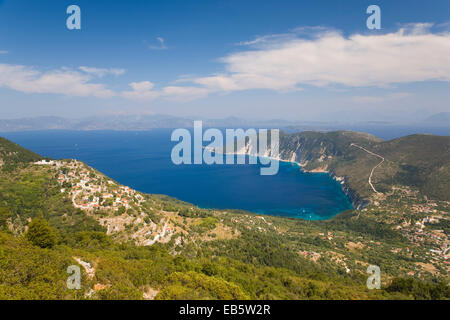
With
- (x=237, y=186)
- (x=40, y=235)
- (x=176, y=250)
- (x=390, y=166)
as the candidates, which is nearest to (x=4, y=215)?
(x=40, y=235)

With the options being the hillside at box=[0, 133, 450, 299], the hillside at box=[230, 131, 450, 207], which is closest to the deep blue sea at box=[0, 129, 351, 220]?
the hillside at box=[230, 131, 450, 207]

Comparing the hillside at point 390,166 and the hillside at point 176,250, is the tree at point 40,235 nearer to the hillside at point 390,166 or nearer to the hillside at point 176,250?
the hillside at point 176,250

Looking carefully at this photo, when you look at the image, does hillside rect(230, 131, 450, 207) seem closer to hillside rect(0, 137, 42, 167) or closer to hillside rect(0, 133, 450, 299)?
hillside rect(0, 133, 450, 299)

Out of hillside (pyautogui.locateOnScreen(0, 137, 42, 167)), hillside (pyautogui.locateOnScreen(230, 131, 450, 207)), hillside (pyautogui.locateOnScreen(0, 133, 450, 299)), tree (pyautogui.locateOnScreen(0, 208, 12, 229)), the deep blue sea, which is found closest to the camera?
hillside (pyautogui.locateOnScreen(0, 133, 450, 299))

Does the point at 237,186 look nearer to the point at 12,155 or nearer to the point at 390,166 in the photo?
the point at 390,166

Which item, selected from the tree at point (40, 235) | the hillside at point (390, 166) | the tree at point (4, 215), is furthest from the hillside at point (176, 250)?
the hillside at point (390, 166)
